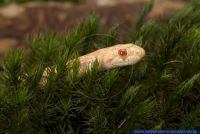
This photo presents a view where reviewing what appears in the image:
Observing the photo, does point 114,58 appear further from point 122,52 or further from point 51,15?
point 51,15

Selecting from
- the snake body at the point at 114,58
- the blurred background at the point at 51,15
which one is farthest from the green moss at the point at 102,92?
the blurred background at the point at 51,15

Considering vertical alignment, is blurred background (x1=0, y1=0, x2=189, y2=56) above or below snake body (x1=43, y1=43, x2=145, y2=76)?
below

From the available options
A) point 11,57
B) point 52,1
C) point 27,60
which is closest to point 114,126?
point 11,57

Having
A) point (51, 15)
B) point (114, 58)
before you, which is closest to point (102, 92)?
point (114, 58)

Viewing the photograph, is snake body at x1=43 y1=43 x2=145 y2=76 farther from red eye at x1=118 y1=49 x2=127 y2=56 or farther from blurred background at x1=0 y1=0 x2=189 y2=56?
blurred background at x1=0 y1=0 x2=189 y2=56

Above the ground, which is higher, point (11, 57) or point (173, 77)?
point (11, 57)

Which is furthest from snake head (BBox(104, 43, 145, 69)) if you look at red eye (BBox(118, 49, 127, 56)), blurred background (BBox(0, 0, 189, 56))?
blurred background (BBox(0, 0, 189, 56))

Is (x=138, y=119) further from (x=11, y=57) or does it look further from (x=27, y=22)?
(x=27, y=22)
